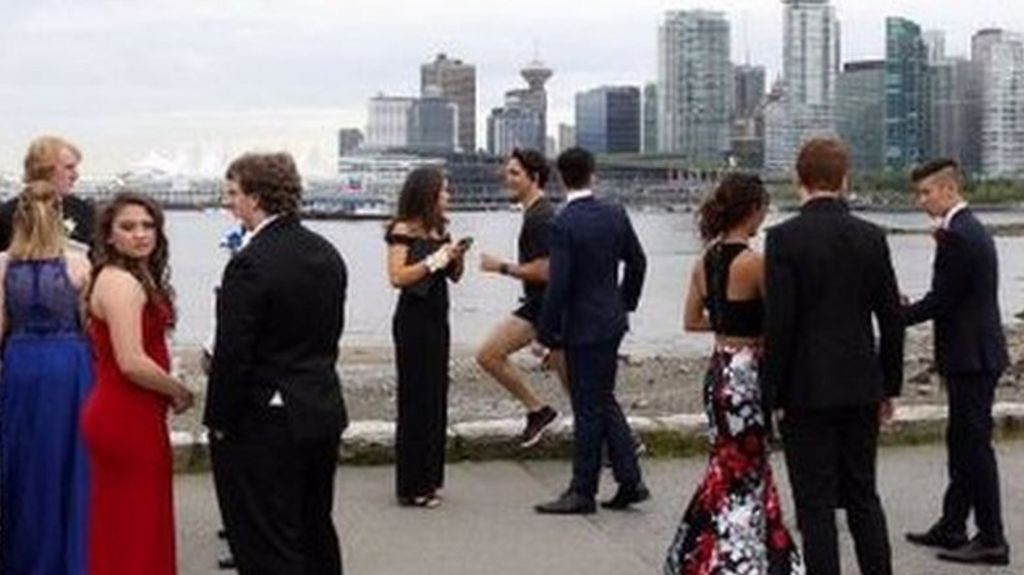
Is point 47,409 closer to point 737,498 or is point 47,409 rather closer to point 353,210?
point 737,498

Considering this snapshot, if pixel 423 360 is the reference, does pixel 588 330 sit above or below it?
above

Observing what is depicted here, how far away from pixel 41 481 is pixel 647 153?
144214 mm

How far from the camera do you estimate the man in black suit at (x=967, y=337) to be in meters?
7.70

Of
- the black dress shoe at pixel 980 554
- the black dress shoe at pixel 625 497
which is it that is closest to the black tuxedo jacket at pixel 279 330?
the black dress shoe at pixel 625 497

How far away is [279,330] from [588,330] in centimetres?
305

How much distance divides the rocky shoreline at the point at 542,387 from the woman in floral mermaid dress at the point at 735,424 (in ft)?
14.8

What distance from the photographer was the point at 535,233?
9.67 metres

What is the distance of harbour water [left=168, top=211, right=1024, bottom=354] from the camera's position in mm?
35031

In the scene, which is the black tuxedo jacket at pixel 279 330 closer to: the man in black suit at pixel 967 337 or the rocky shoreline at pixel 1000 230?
the man in black suit at pixel 967 337

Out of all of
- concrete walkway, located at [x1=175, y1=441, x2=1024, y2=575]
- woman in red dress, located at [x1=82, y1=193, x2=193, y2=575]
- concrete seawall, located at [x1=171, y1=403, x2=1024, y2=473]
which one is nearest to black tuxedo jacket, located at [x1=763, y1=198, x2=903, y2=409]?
concrete walkway, located at [x1=175, y1=441, x2=1024, y2=575]

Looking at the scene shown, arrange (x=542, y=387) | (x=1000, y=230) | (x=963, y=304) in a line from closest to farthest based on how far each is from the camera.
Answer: (x=963, y=304)
(x=542, y=387)
(x=1000, y=230)

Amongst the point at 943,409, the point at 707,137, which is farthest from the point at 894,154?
the point at 943,409

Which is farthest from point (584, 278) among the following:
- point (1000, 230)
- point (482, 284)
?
point (1000, 230)

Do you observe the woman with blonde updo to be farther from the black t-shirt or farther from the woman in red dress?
the black t-shirt
